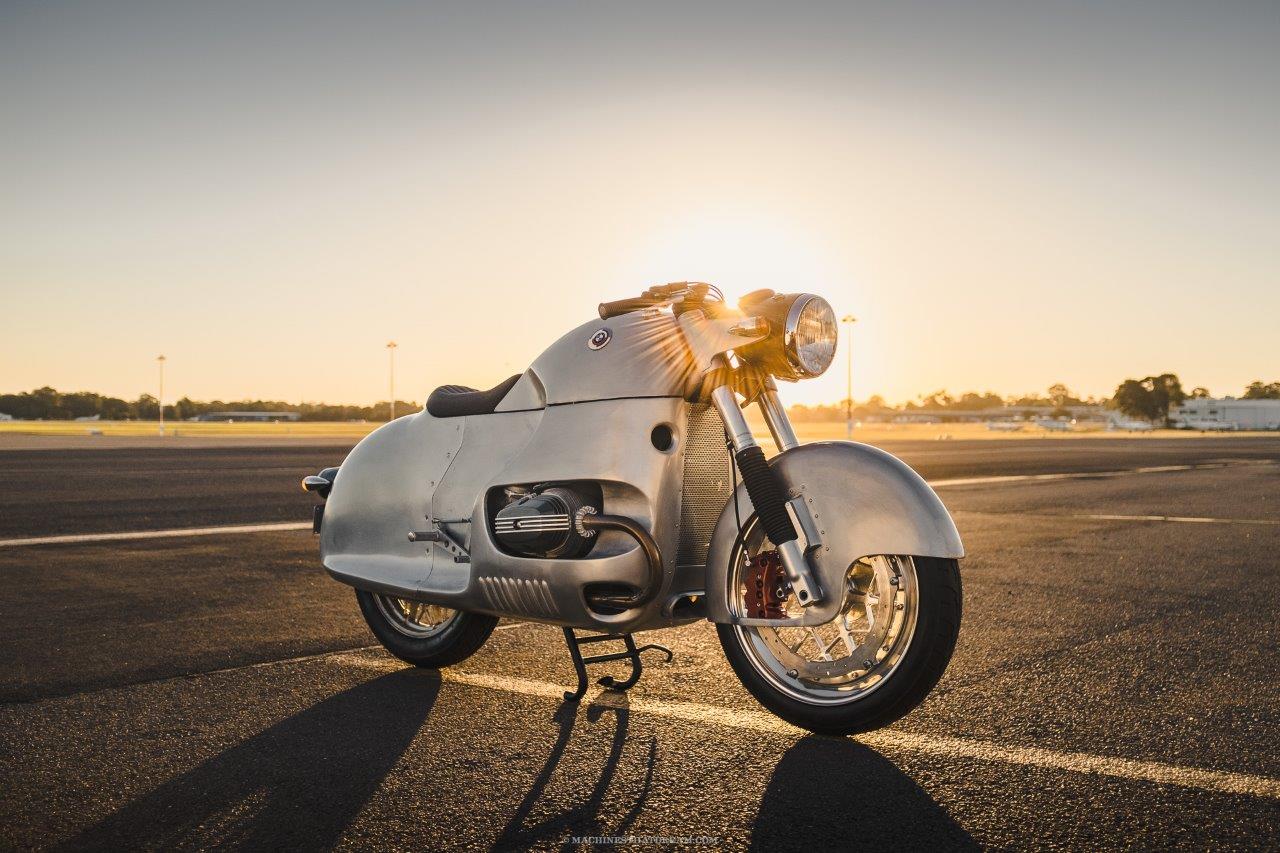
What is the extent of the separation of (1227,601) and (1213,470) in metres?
19.7

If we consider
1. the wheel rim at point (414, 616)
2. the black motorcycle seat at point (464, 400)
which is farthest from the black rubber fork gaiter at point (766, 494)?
the wheel rim at point (414, 616)

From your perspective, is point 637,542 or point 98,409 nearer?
point 637,542

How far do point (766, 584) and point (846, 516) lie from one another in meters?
0.42

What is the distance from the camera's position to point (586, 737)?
3654mm

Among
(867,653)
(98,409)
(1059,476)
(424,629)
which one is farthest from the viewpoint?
(98,409)

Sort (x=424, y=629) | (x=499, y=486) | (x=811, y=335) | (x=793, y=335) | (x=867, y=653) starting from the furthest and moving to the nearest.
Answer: (x=424, y=629)
(x=499, y=486)
(x=811, y=335)
(x=793, y=335)
(x=867, y=653)

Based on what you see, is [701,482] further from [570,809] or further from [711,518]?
[570,809]

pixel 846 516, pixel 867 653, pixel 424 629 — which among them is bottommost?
pixel 424 629

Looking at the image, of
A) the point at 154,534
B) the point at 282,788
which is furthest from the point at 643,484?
the point at 154,534

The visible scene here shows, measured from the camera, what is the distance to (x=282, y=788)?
3133mm

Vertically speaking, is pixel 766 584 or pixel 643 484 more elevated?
pixel 643 484

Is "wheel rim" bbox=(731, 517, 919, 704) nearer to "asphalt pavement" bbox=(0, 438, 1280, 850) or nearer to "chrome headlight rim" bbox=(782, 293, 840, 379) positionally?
"asphalt pavement" bbox=(0, 438, 1280, 850)

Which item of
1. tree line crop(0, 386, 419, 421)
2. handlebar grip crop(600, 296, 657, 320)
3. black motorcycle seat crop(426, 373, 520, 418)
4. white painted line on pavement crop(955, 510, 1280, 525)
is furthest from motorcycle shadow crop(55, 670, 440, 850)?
tree line crop(0, 386, 419, 421)

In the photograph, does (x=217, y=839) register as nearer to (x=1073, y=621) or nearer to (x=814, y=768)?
(x=814, y=768)
